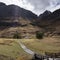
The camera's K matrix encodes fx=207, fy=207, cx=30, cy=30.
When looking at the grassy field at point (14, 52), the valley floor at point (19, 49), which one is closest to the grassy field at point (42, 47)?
the valley floor at point (19, 49)

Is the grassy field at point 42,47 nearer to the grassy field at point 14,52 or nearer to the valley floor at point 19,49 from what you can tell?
the valley floor at point 19,49

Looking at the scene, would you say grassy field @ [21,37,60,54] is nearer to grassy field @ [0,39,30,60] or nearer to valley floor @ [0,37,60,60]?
valley floor @ [0,37,60,60]

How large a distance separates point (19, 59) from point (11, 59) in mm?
3305

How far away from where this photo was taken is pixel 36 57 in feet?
151

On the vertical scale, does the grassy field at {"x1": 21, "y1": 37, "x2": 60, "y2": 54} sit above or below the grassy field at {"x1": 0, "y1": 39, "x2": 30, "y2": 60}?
above

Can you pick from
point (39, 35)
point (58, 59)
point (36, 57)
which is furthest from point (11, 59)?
point (39, 35)

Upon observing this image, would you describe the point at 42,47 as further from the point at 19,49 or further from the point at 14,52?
the point at 14,52

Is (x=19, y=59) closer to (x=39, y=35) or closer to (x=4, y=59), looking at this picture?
(x=4, y=59)

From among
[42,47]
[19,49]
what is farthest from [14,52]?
[42,47]

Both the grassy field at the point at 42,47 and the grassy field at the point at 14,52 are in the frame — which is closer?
the grassy field at the point at 14,52

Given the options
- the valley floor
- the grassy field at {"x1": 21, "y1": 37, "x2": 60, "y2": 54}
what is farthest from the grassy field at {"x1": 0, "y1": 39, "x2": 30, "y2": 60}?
the grassy field at {"x1": 21, "y1": 37, "x2": 60, "y2": 54}

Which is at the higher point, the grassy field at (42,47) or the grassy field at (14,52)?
the grassy field at (42,47)

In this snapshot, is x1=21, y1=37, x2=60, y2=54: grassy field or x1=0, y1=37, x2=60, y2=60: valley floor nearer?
x1=0, y1=37, x2=60, y2=60: valley floor

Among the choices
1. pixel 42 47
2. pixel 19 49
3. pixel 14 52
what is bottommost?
pixel 14 52
